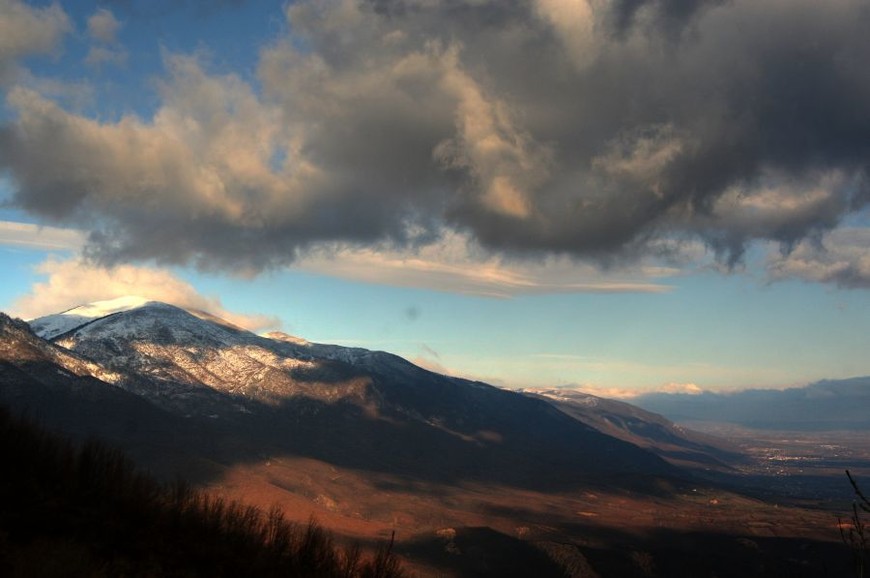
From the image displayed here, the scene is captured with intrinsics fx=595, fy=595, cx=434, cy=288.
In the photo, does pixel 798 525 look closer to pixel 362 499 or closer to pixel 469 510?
pixel 469 510

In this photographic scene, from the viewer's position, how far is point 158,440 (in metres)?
193

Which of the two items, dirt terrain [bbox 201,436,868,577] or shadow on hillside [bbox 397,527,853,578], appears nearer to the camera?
shadow on hillside [bbox 397,527,853,578]

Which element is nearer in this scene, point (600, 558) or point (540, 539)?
point (600, 558)

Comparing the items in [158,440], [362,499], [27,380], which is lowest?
[362,499]

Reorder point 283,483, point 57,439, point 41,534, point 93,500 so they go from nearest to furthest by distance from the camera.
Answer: point 41,534 → point 93,500 → point 57,439 → point 283,483

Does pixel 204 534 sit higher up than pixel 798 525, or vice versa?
pixel 204 534

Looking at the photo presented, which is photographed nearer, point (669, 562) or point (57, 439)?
point (57, 439)

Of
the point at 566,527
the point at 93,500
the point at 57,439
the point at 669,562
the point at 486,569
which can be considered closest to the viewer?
the point at 93,500

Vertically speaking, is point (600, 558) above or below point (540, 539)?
above

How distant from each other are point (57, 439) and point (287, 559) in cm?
1324

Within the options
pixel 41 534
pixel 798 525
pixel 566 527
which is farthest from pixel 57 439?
pixel 798 525

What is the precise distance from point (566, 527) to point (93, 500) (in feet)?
564

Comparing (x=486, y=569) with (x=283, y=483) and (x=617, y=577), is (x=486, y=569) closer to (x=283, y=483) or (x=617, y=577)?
(x=617, y=577)

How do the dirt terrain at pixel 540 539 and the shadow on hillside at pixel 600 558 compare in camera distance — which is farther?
the dirt terrain at pixel 540 539
